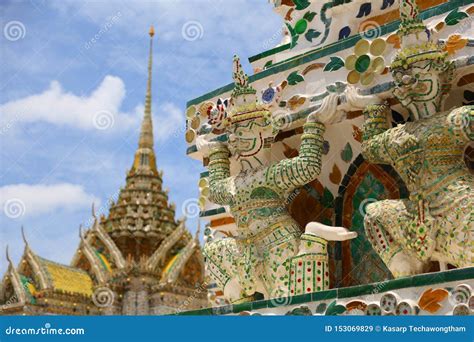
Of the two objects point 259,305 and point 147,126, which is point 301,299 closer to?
point 259,305

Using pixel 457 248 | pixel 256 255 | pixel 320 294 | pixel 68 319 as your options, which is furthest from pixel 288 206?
pixel 68 319

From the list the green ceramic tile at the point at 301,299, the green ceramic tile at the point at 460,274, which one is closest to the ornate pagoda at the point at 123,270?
the green ceramic tile at the point at 301,299

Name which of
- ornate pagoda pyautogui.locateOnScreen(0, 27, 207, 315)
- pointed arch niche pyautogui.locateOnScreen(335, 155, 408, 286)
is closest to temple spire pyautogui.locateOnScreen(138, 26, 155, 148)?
ornate pagoda pyautogui.locateOnScreen(0, 27, 207, 315)

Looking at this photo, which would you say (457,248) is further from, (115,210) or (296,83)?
(115,210)

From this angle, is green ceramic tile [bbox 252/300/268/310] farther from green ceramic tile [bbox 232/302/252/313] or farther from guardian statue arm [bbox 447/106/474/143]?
guardian statue arm [bbox 447/106/474/143]

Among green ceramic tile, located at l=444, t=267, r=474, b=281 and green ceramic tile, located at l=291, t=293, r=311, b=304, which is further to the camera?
green ceramic tile, located at l=291, t=293, r=311, b=304

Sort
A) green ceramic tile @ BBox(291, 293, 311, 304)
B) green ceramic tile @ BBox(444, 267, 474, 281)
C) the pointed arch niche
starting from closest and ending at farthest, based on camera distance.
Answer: green ceramic tile @ BBox(444, 267, 474, 281) → green ceramic tile @ BBox(291, 293, 311, 304) → the pointed arch niche

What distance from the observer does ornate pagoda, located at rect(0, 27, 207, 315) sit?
20.6 meters

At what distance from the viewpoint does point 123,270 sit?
69.9 ft

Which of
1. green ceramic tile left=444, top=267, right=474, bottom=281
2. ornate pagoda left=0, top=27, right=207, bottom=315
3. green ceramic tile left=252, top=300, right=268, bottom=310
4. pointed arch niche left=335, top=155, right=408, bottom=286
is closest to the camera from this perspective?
green ceramic tile left=444, top=267, right=474, bottom=281

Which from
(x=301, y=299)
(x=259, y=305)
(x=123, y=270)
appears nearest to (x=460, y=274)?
(x=301, y=299)

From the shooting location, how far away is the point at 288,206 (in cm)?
654

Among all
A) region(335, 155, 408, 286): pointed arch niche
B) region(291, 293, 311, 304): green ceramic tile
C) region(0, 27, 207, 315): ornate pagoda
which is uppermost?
region(0, 27, 207, 315): ornate pagoda

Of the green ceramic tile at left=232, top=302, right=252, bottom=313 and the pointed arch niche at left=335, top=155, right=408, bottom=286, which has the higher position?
the pointed arch niche at left=335, top=155, right=408, bottom=286
